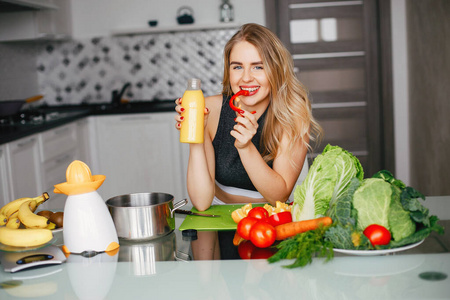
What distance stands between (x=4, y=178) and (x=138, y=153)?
4.74 feet

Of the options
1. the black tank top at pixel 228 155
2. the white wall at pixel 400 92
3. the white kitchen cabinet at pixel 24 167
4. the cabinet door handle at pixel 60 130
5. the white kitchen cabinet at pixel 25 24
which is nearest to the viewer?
the black tank top at pixel 228 155

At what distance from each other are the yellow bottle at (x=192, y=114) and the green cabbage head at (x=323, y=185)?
335 millimetres

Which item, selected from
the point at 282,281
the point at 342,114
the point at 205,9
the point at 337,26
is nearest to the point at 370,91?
the point at 342,114

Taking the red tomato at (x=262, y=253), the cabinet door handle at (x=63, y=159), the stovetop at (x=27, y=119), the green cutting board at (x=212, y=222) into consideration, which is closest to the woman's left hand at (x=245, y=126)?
the green cutting board at (x=212, y=222)

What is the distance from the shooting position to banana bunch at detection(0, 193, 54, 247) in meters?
1.33

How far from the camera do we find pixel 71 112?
434 cm

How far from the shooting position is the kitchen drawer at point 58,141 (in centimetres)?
365

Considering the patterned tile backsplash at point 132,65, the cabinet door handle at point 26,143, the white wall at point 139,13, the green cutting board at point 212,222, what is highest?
the white wall at point 139,13

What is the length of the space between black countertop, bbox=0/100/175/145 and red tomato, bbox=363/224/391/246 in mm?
2456

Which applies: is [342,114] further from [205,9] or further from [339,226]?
[339,226]

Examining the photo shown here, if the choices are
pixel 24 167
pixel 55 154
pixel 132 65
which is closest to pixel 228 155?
pixel 24 167

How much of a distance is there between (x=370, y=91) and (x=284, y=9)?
44.4 inches

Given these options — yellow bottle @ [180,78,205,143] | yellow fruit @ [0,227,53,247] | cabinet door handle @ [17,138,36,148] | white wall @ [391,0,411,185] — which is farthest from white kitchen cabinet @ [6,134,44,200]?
white wall @ [391,0,411,185]

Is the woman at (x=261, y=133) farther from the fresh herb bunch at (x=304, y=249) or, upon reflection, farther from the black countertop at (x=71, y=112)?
the black countertop at (x=71, y=112)
